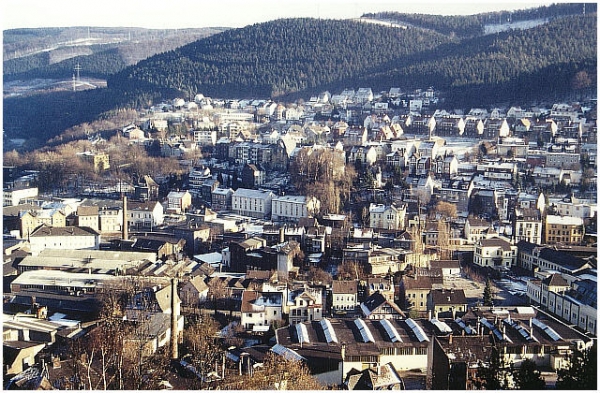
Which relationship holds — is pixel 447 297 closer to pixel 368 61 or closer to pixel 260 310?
pixel 260 310

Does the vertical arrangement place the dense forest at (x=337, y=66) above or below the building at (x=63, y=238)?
above

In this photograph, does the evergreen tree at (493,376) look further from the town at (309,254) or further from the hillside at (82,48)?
the hillside at (82,48)

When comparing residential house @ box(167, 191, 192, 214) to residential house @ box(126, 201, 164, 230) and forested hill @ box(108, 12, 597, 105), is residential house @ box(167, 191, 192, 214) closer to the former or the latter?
residential house @ box(126, 201, 164, 230)

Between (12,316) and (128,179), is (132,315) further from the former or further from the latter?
(128,179)

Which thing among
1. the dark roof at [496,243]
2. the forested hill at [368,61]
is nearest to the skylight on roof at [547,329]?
the dark roof at [496,243]

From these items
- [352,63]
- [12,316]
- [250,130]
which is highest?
[352,63]

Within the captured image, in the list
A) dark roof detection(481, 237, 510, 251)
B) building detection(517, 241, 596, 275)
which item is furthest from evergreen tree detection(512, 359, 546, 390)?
dark roof detection(481, 237, 510, 251)

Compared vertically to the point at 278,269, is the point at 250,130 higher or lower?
higher

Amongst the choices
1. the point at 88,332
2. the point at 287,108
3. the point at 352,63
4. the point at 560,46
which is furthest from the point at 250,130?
the point at 88,332
